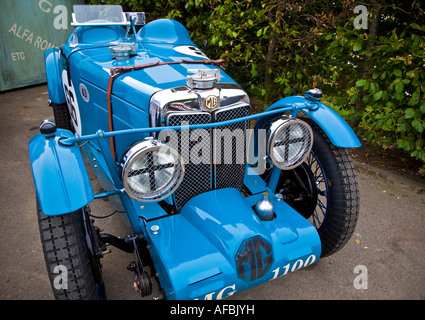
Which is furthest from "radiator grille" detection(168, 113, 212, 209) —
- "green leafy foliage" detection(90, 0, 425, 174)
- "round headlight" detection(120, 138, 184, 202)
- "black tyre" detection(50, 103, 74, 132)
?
"black tyre" detection(50, 103, 74, 132)

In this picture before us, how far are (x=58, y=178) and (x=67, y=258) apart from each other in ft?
Answer: 1.33

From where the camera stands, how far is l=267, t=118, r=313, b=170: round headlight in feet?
6.71

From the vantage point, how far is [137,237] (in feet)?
6.38

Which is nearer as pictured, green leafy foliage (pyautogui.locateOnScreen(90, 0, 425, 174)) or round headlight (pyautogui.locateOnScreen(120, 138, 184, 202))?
round headlight (pyautogui.locateOnScreen(120, 138, 184, 202))

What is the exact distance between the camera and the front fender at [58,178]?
151 centimetres

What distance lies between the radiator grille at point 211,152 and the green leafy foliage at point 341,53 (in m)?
1.99

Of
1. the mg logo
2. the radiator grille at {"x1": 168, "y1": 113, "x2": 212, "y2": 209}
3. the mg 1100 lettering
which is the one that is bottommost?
the mg 1100 lettering

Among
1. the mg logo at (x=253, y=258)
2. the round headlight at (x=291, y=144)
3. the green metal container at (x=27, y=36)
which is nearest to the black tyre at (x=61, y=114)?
the round headlight at (x=291, y=144)

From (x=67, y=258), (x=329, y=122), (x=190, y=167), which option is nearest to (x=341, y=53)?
(x=329, y=122)

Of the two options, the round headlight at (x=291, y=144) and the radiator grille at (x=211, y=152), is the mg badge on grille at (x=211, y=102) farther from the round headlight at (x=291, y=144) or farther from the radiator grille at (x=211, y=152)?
the round headlight at (x=291, y=144)

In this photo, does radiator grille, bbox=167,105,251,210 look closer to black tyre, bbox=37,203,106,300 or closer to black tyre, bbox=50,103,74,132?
black tyre, bbox=37,203,106,300

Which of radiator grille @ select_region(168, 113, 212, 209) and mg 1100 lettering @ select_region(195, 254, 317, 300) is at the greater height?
radiator grille @ select_region(168, 113, 212, 209)
